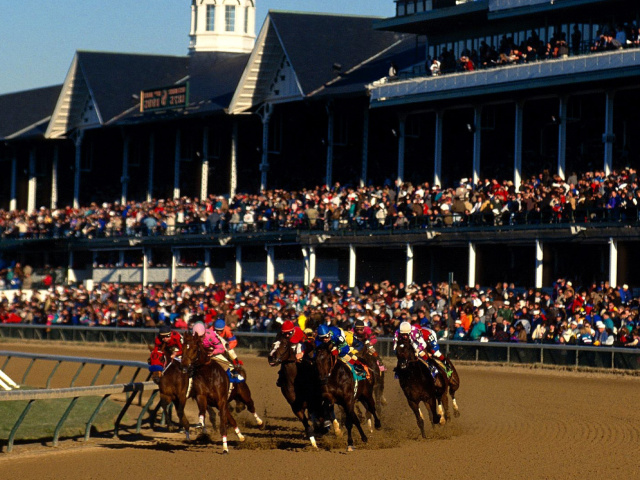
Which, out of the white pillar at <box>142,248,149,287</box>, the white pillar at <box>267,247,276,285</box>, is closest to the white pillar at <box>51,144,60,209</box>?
the white pillar at <box>142,248,149,287</box>

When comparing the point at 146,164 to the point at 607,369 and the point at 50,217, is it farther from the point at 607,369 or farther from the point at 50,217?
the point at 607,369

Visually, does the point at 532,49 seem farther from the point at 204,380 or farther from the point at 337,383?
the point at 204,380

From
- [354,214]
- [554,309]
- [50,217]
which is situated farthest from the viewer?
[50,217]

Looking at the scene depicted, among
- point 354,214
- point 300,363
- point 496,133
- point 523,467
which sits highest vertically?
point 496,133

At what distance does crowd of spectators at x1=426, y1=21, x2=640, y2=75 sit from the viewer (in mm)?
26922

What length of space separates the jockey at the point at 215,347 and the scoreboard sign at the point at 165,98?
2754 cm

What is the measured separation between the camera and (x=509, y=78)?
28.9 meters

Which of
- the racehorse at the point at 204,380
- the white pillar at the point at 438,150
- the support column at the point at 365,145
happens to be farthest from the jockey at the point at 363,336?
the support column at the point at 365,145

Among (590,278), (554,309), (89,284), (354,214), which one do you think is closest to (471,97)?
(354,214)

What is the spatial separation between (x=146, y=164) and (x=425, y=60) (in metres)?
15.0

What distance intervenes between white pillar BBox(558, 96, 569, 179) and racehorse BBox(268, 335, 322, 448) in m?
16.3

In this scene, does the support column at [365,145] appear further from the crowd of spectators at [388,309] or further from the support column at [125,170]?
the support column at [125,170]

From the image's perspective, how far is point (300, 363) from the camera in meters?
13.2

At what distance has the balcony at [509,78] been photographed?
26609 mm
